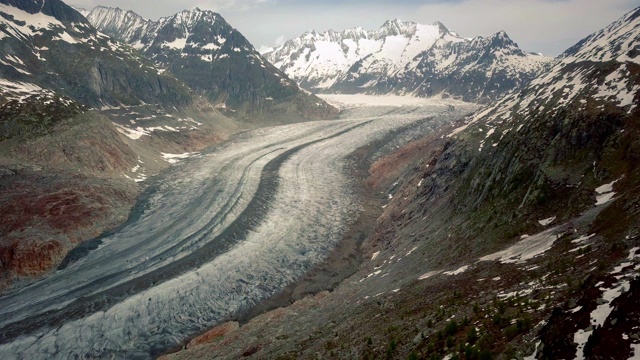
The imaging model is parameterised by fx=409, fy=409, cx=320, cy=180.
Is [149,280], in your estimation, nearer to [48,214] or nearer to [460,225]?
[48,214]

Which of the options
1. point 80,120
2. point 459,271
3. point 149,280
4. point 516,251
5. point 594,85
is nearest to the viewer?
point 516,251

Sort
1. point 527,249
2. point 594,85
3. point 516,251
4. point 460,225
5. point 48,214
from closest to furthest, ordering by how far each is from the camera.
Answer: point 527,249 < point 516,251 < point 460,225 < point 594,85 < point 48,214

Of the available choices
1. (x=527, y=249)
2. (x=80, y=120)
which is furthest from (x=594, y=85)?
(x=80, y=120)

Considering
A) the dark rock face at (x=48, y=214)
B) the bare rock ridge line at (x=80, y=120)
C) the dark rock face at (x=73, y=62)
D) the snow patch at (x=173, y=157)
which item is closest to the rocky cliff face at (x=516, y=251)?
the dark rock face at (x=48, y=214)

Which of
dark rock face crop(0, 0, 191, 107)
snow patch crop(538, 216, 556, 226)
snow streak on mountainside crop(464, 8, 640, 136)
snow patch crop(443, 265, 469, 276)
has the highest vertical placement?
dark rock face crop(0, 0, 191, 107)

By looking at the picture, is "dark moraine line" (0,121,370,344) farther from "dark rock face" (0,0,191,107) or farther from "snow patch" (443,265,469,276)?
"dark rock face" (0,0,191,107)

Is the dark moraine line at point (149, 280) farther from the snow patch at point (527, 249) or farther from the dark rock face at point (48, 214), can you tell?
the snow patch at point (527, 249)

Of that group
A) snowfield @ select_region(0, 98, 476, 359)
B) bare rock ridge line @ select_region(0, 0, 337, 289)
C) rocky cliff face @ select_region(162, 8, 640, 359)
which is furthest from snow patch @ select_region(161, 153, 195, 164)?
rocky cliff face @ select_region(162, 8, 640, 359)

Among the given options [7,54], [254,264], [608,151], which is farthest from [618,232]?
[7,54]
